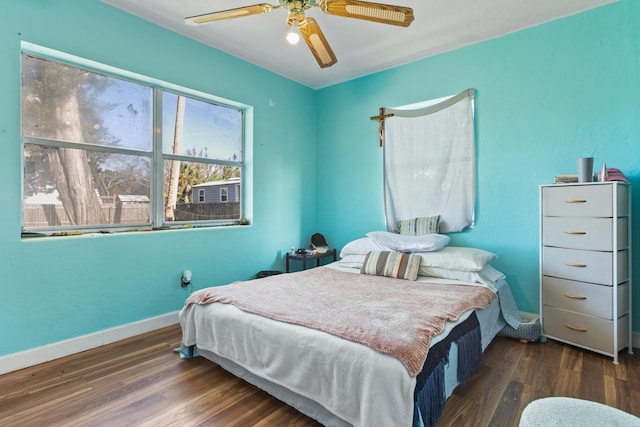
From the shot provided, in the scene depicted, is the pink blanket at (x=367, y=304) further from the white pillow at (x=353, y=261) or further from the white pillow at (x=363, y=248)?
the white pillow at (x=363, y=248)

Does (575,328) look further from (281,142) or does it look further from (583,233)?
(281,142)

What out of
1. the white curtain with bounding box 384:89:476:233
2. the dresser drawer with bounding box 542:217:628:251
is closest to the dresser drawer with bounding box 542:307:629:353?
the dresser drawer with bounding box 542:217:628:251

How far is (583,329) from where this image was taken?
239cm

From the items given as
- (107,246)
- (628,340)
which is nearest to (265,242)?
(107,246)

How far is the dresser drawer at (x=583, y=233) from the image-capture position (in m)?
2.28

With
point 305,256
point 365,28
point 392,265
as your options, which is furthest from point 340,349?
point 365,28

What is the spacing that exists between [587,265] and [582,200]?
0.47m

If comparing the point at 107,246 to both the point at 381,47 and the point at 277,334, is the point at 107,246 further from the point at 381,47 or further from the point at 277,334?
the point at 381,47

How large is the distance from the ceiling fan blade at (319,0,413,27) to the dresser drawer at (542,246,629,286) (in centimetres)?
202

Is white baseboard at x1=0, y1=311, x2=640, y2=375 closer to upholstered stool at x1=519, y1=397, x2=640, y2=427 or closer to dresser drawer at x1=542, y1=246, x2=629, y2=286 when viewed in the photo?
dresser drawer at x1=542, y1=246, x2=629, y2=286

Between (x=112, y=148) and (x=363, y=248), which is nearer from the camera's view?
(x=112, y=148)

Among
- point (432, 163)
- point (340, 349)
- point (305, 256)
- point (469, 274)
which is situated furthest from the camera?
point (305, 256)

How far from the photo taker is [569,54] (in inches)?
107

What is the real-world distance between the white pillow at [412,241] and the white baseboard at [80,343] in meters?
2.07
